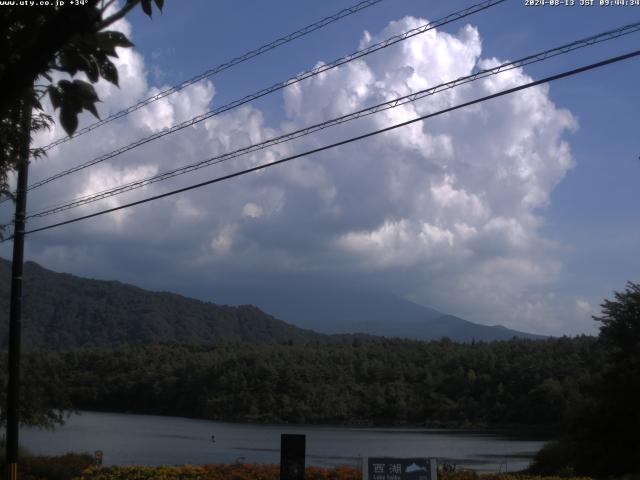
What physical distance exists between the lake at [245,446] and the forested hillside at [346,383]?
705 centimetres

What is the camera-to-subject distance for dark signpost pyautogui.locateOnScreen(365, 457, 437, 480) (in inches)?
498

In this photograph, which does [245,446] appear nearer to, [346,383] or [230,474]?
[230,474]

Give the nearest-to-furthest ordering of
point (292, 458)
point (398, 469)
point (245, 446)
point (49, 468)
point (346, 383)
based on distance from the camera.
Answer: point (398, 469) < point (292, 458) < point (49, 468) < point (245, 446) < point (346, 383)

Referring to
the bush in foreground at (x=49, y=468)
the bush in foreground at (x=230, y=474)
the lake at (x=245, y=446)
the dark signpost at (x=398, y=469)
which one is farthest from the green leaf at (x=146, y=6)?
the lake at (x=245, y=446)

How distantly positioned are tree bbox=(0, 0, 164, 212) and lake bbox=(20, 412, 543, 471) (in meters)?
26.7

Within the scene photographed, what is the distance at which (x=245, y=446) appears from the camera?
45844mm

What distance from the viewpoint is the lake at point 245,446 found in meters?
35.1

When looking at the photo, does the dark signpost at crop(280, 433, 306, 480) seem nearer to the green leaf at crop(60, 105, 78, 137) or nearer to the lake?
the green leaf at crop(60, 105, 78, 137)

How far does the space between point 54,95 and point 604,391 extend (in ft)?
90.8

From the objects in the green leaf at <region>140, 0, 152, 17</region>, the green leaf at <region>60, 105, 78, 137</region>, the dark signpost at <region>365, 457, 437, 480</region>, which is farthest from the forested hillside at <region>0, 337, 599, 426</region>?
the green leaf at <region>60, 105, 78, 137</region>

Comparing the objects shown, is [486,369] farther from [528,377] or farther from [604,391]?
[604,391]

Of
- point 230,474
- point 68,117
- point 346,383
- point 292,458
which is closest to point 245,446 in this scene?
point 230,474

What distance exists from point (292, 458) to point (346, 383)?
7214 centimetres

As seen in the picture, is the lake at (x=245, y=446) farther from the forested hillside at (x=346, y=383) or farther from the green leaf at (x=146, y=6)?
the green leaf at (x=146, y=6)
